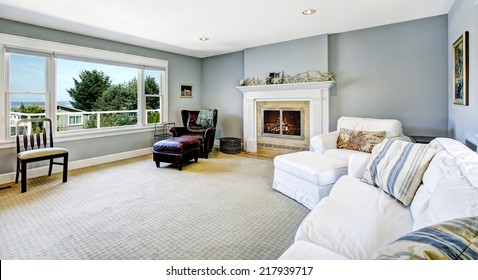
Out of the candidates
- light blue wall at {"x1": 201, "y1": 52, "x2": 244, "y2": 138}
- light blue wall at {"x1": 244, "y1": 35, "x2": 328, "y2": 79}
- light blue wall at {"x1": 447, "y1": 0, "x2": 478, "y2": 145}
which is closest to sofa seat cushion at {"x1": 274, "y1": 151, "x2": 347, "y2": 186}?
light blue wall at {"x1": 447, "y1": 0, "x2": 478, "y2": 145}

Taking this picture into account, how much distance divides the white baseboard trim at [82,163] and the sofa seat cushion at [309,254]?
441 centimetres

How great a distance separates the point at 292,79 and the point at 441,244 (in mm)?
4798

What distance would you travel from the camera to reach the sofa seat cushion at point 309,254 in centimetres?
113

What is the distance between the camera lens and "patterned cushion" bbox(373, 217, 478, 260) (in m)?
0.66

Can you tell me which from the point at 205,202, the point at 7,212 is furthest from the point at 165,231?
the point at 7,212

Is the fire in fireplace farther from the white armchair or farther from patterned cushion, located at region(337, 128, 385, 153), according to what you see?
patterned cushion, located at region(337, 128, 385, 153)

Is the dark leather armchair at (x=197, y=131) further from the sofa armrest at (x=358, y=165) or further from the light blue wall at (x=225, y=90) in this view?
the sofa armrest at (x=358, y=165)

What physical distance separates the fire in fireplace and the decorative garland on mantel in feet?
1.96

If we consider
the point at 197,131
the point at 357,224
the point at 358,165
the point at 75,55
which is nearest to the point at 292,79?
the point at 197,131

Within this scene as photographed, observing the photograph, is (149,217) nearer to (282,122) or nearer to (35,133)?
(35,133)

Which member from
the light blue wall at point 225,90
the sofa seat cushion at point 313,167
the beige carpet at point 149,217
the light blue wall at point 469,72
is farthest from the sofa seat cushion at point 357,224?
the light blue wall at point 225,90

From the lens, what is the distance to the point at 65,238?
2.18m

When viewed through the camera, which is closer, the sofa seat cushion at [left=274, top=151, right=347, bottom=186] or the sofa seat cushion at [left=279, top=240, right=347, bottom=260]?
the sofa seat cushion at [left=279, top=240, right=347, bottom=260]

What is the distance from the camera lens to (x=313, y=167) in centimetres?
281
